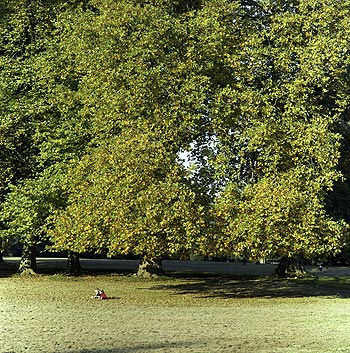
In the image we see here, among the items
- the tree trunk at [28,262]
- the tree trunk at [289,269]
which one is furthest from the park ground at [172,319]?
the tree trunk at [289,269]

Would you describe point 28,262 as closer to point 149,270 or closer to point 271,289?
point 149,270

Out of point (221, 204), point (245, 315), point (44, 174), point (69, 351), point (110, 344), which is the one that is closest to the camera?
point (69, 351)

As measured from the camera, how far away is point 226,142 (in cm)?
2869

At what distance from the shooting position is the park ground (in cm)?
1513

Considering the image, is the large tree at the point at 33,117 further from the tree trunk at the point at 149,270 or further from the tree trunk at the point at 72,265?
the tree trunk at the point at 149,270

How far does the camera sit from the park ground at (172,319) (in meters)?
15.1

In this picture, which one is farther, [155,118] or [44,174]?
[44,174]

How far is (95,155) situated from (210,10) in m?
8.74

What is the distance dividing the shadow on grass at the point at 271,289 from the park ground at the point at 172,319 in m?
0.07

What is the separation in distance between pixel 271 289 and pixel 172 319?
16994 mm

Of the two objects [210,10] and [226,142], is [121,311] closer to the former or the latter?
[226,142]

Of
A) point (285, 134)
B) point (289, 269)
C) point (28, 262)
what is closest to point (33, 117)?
point (28, 262)

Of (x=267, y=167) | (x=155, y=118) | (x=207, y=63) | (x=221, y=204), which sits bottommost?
(x=221, y=204)

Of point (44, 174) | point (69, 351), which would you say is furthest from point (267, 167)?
point (69, 351)
